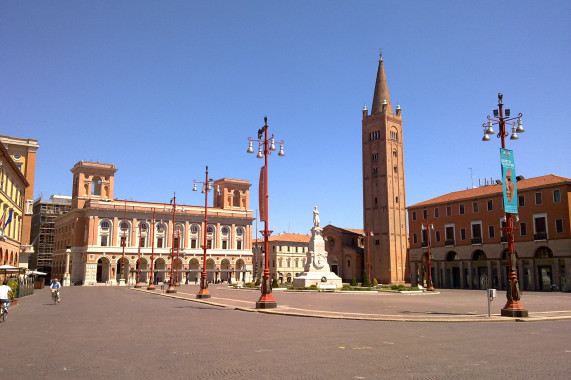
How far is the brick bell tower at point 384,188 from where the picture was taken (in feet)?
299

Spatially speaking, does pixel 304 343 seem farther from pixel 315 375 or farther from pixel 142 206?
pixel 142 206

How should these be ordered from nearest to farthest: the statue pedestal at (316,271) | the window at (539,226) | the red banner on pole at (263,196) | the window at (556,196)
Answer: the red banner on pole at (263,196) → the statue pedestal at (316,271) → the window at (556,196) → the window at (539,226)

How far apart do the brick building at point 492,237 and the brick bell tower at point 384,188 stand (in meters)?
15.3

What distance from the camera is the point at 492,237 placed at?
6297 centimetres

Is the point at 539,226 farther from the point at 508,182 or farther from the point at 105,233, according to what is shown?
the point at 105,233

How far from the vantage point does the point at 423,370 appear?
28.9 ft

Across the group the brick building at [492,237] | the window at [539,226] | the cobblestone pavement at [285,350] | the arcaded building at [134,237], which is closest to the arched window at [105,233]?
the arcaded building at [134,237]

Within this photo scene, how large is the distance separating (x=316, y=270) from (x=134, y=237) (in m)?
51.2

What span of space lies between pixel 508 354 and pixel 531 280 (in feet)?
175

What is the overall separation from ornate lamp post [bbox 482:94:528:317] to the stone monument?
3030 centimetres

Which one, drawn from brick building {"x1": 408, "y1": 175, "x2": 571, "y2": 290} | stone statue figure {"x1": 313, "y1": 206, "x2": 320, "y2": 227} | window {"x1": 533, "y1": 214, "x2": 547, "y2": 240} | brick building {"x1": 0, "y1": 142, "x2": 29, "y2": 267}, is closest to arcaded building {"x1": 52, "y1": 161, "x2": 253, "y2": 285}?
brick building {"x1": 0, "y1": 142, "x2": 29, "y2": 267}

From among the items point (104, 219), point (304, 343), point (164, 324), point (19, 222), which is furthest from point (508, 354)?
point (104, 219)

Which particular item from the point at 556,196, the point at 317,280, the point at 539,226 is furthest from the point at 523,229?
the point at 317,280

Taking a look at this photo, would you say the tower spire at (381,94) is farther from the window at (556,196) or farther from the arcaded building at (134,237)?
the window at (556,196)
